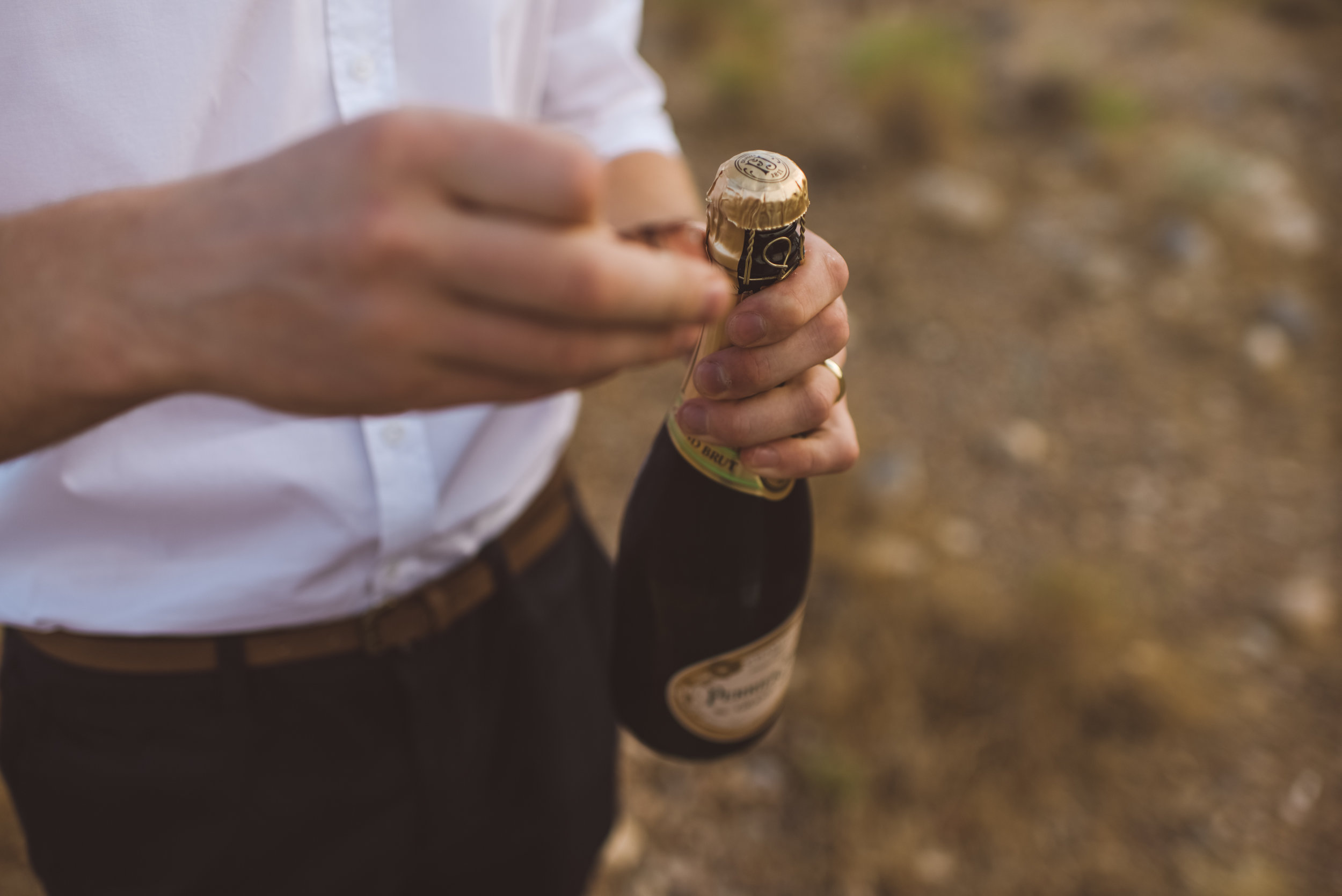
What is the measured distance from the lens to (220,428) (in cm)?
70

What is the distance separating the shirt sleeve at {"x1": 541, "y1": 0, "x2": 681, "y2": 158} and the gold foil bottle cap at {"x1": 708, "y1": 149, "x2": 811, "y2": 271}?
0.43 meters

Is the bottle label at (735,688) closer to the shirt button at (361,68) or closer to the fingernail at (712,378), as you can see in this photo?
the fingernail at (712,378)

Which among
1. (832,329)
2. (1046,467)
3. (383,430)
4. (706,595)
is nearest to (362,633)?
(383,430)

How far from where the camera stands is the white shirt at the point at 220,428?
604 millimetres

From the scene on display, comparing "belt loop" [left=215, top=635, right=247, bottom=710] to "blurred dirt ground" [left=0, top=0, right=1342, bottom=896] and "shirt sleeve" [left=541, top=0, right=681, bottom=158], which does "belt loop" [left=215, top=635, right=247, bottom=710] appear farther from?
A: "blurred dirt ground" [left=0, top=0, right=1342, bottom=896]

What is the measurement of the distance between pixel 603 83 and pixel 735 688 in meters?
0.67

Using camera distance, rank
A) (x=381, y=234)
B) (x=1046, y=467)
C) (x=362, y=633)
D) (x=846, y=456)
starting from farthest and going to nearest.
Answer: (x=1046, y=467) < (x=362, y=633) < (x=846, y=456) < (x=381, y=234)

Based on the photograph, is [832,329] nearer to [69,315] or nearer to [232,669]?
[69,315]

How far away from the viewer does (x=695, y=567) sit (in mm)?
882

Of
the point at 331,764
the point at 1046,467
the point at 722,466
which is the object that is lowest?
the point at 1046,467

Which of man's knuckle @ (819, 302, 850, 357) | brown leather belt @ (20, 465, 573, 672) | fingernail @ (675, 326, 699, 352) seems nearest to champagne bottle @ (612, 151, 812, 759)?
brown leather belt @ (20, 465, 573, 672)

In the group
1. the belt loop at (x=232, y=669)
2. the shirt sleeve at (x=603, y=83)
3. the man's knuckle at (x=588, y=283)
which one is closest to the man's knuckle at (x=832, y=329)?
the man's knuckle at (x=588, y=283)

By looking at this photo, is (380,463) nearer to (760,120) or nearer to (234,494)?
(234,494)

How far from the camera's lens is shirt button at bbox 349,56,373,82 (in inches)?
28.0
